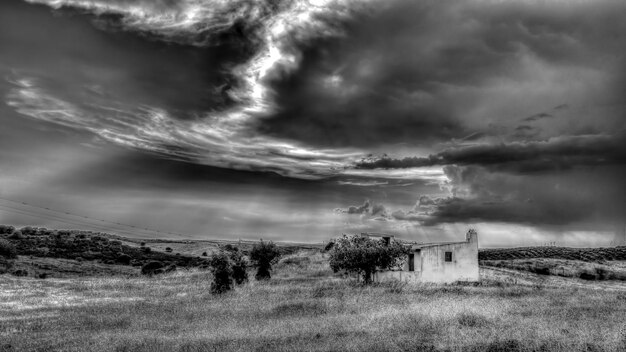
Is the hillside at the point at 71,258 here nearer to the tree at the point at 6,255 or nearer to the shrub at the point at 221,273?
the tree at the point at 6,255

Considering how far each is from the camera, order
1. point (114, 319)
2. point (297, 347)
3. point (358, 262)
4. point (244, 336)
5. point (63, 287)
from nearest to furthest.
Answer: point (297, 347) < point (244, 336) < point (114, 319) < point (63, 287) < point (358, 262)

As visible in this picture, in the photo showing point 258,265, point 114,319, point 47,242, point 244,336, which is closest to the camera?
point 244,336

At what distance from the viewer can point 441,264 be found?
5041 centimetres

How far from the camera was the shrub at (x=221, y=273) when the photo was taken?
1423 inches

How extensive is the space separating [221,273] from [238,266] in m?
4.56

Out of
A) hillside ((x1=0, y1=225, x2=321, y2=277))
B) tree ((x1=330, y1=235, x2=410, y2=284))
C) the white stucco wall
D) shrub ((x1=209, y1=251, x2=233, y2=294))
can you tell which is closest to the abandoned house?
the white stucco wall

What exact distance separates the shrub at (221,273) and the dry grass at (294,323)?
102 cm

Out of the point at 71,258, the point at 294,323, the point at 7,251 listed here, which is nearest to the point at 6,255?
the point at 7,251

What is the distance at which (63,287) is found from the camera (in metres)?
39.6

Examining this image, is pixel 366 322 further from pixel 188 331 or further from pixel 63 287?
pixel 63 287

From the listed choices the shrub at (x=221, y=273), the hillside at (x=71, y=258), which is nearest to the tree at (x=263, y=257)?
the hillside at (x=71, y=258)

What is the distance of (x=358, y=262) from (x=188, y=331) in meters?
26.5

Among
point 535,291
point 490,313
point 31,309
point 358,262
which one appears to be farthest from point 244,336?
point 535,291

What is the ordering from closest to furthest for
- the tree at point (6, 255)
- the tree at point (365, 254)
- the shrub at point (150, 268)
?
the tree at point (365, 254), the tree at point (6, 255), the shrub at point (150, 268)
